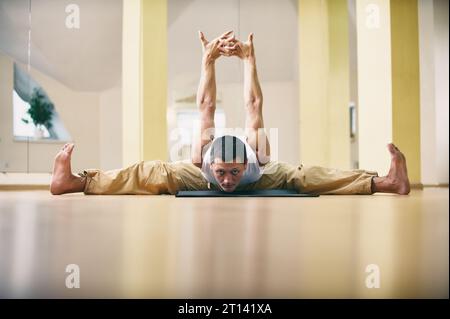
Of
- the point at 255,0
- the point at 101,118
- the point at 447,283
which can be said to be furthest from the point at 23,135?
the point at 447,283

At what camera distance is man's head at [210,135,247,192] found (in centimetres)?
208

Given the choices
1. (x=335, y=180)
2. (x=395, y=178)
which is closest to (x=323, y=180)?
(x=335, y=180)

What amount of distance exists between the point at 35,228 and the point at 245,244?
575 mm

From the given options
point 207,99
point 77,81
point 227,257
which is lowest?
point 227,257

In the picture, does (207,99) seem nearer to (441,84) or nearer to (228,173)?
(228,173)

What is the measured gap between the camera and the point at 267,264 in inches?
25.8

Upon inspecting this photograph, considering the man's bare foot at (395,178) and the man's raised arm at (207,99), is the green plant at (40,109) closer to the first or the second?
the man's raised arm at (207,99)

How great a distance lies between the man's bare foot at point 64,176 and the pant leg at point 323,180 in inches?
38.7

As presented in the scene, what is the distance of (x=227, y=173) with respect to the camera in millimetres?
2195

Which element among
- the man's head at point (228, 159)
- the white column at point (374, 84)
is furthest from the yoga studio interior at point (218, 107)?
the man's head at point (228, 159)

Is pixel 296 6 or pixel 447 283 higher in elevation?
pixel 296 6

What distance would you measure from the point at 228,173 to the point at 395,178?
930mm

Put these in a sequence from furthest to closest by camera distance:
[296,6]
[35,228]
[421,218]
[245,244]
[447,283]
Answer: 1. [296,6]
2. [421,218]
3. [35,228]
4. [245,244]
5. [447,283]

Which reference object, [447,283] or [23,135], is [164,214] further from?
[23,135]
